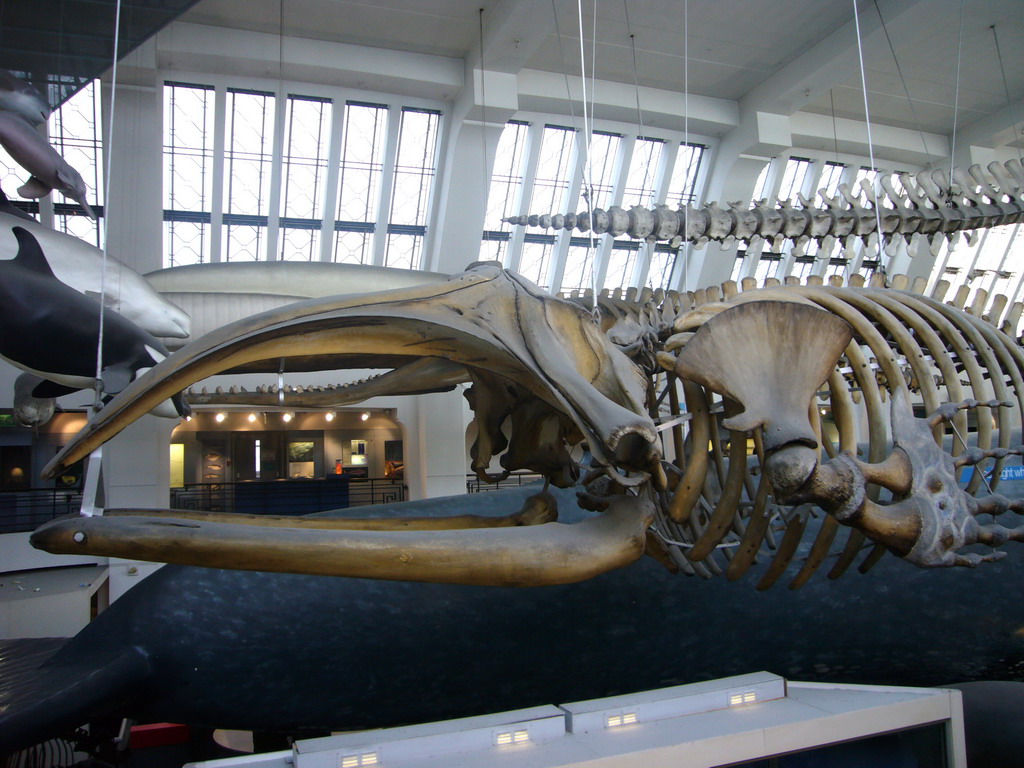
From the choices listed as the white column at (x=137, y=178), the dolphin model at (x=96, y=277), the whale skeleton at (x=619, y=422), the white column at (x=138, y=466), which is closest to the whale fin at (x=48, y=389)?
the dolphin model at (x=96, y=277)

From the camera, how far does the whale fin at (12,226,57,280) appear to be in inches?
213

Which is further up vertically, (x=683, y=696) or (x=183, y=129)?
(x=183, y=129)

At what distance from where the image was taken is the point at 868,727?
7.88 ft

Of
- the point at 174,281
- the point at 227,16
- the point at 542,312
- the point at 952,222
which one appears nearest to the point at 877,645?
the point at 542,312

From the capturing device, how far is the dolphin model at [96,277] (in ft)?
18.9

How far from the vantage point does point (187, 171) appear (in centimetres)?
1359

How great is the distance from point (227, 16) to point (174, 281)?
16.8ft

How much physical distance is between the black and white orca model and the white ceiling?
7225mm

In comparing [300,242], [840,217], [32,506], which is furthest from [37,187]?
[300,242]

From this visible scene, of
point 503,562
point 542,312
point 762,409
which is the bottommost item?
point 503,562

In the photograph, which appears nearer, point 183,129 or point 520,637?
point 520,637

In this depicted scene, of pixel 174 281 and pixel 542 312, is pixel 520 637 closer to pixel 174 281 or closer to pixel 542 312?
pixel 542 312

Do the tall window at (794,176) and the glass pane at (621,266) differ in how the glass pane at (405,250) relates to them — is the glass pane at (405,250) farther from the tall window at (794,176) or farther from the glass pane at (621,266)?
the tall window at (794,176)

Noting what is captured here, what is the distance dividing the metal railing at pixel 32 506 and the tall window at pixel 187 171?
4.69 meters
